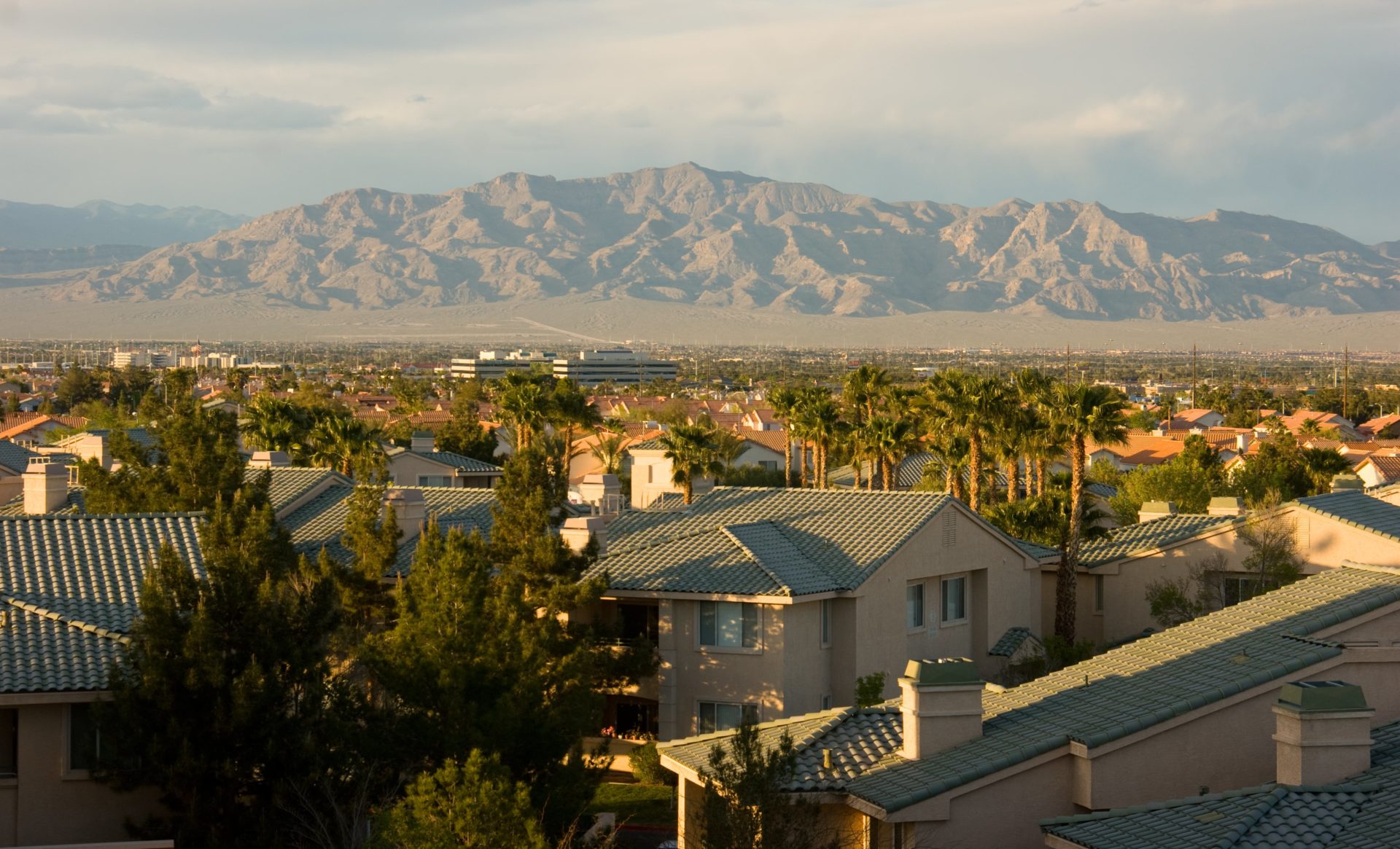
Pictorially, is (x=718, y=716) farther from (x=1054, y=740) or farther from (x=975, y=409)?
(x=975, y=409)

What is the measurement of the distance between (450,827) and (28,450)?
181ft

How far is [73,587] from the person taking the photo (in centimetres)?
2325

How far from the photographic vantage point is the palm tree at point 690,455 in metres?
58.2

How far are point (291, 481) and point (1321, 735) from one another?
29.5 m

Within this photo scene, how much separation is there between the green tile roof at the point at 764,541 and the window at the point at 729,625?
491 millimetres

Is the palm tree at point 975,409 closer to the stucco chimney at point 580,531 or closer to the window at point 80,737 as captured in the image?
the stucco chimney at point 580,531

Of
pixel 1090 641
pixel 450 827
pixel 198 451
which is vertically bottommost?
pixel 1090 641

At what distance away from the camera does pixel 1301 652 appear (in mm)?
19438

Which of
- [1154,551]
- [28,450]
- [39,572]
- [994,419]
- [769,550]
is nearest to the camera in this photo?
[39,572]

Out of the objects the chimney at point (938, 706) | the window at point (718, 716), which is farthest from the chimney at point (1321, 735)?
the window at point (718, 716)

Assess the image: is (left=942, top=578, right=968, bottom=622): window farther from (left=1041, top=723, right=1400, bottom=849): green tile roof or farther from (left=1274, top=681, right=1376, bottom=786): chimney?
(left=1274, top=681, right=1376, bottom=786): chimney

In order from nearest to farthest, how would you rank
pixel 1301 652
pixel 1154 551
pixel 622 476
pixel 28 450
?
pixel 1301 652 → pixel 1154 551 → pixel 28 450 → pixel 622 476

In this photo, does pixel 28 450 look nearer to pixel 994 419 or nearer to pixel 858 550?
pixel 994 419

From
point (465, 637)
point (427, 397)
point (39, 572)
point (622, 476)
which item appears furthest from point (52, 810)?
point (427, 397)
